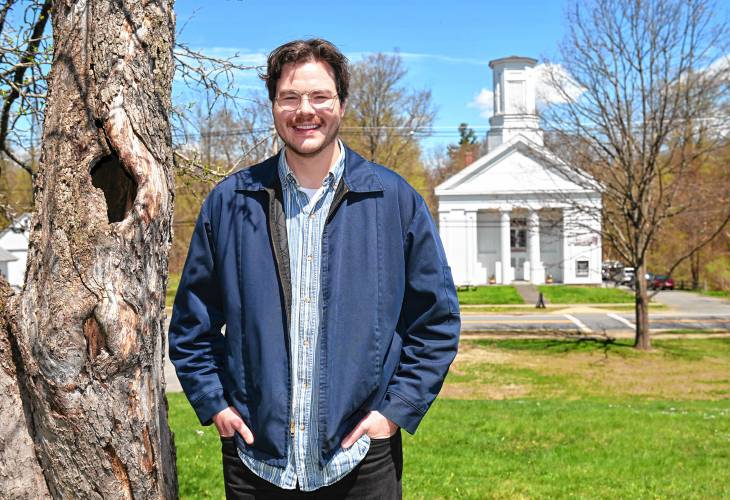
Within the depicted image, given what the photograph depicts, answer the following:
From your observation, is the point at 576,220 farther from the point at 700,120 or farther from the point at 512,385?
the point at 512,385

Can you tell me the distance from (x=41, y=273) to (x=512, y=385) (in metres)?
14.8

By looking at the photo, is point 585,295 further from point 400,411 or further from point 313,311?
point 313,311

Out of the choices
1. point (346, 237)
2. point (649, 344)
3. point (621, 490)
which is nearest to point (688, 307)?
point (649, 344)

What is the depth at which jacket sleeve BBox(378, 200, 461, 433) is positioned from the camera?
2.61 m

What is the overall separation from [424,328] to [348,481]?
0.59 metres

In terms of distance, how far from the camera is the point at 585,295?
3772 centimetres

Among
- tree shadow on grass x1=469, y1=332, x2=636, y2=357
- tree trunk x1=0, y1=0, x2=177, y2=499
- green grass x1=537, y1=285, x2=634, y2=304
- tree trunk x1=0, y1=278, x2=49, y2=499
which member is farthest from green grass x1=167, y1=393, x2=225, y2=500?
green grass x1=537, y1=285, x2=634, y2=304

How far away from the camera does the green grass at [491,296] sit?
36500mm

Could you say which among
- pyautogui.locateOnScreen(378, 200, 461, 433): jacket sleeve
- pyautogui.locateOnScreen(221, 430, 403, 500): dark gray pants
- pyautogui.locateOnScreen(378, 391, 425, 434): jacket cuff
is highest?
pyautogui.locateOnScreen(378, 200, 461, 433): jacket sleeve

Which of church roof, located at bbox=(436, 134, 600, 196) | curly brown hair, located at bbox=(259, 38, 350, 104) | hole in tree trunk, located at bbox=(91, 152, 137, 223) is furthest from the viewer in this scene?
church roof, located at bbox=(436, 134, 600, 196)

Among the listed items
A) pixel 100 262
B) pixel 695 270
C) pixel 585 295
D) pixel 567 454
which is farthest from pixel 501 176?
pixel 100 262

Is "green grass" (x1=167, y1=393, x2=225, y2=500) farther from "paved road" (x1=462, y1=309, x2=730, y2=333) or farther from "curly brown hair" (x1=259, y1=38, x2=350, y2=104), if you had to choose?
"paved road" (x1=462, y1=309, x2=730, y2=333)

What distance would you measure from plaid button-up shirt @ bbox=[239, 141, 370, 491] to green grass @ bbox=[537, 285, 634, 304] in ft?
115

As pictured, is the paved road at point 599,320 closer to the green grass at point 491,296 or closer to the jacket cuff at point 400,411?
the green grass at point 491,296
